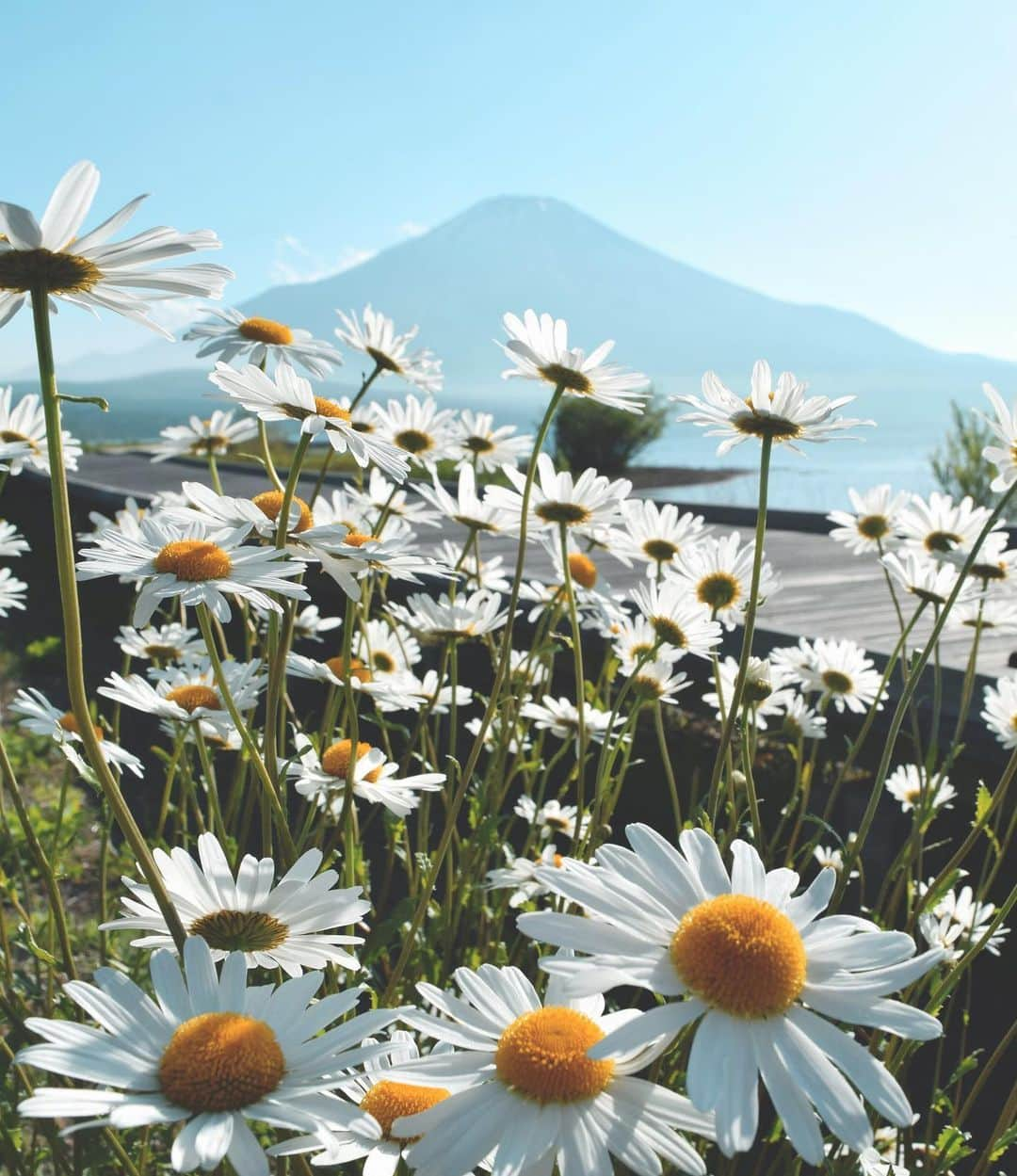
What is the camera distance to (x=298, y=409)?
34.9 inches

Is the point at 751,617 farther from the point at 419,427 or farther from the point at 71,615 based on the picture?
the point at 419,427

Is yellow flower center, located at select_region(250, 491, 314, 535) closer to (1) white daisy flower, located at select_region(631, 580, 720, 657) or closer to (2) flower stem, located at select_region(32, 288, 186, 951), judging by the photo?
(2) flower stem, located at select_region(32, 288, 186, 951)

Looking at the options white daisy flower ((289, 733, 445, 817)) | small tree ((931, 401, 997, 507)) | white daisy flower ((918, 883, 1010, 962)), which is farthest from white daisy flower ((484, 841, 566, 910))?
small tree ((931, 401, 997, 507))

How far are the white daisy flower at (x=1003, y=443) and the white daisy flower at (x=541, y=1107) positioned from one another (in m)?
0.57

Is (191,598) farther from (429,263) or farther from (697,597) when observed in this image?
(429,263)

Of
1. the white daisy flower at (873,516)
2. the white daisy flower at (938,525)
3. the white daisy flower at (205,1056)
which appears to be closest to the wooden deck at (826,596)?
the white daisy flower at (873,516)

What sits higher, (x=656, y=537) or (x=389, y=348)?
(x=389, y=348)

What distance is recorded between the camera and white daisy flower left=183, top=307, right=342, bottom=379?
44.9 inches

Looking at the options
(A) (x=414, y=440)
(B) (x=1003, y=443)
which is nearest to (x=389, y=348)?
(A) (x=414, y=440)

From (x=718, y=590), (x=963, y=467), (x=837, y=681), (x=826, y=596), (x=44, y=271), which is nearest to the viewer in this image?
(x=44, y=271)

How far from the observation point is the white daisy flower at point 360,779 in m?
1.06

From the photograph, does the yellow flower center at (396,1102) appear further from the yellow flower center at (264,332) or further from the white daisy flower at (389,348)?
the white daisy flower at (389,348)

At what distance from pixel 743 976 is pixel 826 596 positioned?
4.22 metres

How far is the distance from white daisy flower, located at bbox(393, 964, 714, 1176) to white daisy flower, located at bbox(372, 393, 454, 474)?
3.72ft
